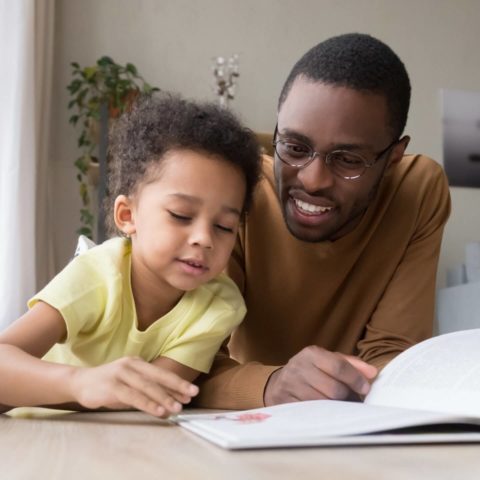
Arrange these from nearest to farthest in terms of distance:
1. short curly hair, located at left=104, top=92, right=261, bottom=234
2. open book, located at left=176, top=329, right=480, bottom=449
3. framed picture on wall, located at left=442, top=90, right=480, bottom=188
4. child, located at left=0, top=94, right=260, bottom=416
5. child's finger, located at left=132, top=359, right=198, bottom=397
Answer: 1. open book, located at left=176, top=329, right=480, bottom=449
2. child's finger, located at left=132, top=359, right=198, bottom=397
3. child, located at left=0, top=94, right=260, bottom=416
4. short curly hair, located at left=104, top=92, right=261, bottom=234
5. framed picture on wall, located at left=442, top=90, right=480, bottom=188

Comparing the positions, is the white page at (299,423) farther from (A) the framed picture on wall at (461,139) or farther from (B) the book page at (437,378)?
(A) the framed picture on wall at (461,139)

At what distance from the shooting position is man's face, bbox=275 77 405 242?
122cm

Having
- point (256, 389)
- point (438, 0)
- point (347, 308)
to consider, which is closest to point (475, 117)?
point (438, 0)

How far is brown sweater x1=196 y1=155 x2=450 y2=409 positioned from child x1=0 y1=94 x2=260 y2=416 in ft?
0.68

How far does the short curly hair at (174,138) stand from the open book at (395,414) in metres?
0.45

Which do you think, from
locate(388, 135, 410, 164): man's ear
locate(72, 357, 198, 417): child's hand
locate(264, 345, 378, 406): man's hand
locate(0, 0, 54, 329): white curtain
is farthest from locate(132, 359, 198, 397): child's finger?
locate(0, 0, 54, 329): white curtain

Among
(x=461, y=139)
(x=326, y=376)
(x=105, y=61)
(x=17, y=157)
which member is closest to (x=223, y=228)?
(x=326, y=376)

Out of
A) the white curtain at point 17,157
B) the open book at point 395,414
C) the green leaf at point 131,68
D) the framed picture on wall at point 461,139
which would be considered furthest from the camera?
the framed picture on wall at point 461,139

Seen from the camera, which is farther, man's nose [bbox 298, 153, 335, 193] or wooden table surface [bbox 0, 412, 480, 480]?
man's nose [bbox 298, 153, 335, 193]

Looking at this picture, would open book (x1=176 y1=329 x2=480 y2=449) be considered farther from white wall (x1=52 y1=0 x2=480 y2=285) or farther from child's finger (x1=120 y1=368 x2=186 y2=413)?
white wall (x1=52 y1=0 x2=480 y2=285)

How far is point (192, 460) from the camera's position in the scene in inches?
20.1

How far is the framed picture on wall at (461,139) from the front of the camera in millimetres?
4008

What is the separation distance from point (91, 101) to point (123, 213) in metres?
2.21

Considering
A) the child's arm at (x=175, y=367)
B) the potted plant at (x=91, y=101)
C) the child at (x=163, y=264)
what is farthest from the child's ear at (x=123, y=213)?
the potted plant at (x=91, y=101)
